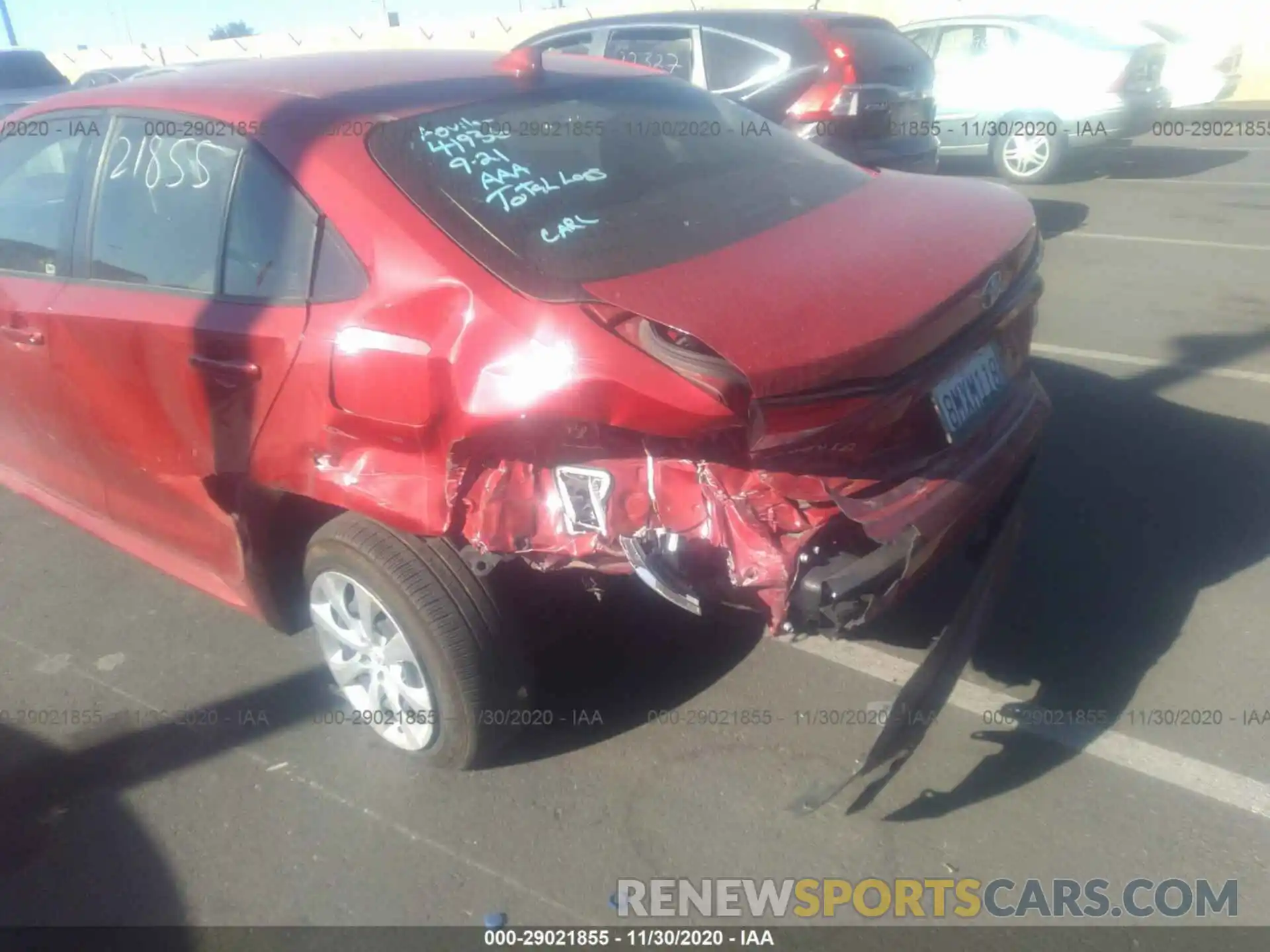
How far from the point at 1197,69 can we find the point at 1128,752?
1252 centimetres

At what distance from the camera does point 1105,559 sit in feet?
12.5

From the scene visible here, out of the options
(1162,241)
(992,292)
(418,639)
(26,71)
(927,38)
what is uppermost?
(992,292)

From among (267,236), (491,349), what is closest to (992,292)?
(491,349)

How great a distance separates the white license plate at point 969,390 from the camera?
2570 millimetres

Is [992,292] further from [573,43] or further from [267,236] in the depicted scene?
[573,43]

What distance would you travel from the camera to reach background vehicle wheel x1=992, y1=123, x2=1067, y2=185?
11.1 meters

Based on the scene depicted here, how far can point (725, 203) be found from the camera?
2969mm

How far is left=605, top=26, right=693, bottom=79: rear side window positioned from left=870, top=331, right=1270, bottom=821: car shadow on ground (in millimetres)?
4255

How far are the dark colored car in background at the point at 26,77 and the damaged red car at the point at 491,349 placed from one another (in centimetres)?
1207

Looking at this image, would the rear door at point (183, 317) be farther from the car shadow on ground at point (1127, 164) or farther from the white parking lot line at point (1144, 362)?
the car shadow on ground at point (1127, 164)

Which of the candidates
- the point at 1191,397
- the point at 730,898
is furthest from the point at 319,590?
the point at 1191,397

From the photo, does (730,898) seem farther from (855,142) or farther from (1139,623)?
(855,142)

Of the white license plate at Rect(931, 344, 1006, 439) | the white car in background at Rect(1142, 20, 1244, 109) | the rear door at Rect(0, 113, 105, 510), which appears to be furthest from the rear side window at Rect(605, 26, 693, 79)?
the white car in background at Rect(1142, 20, 1244, 109)

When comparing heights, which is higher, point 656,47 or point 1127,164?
point 656,47
